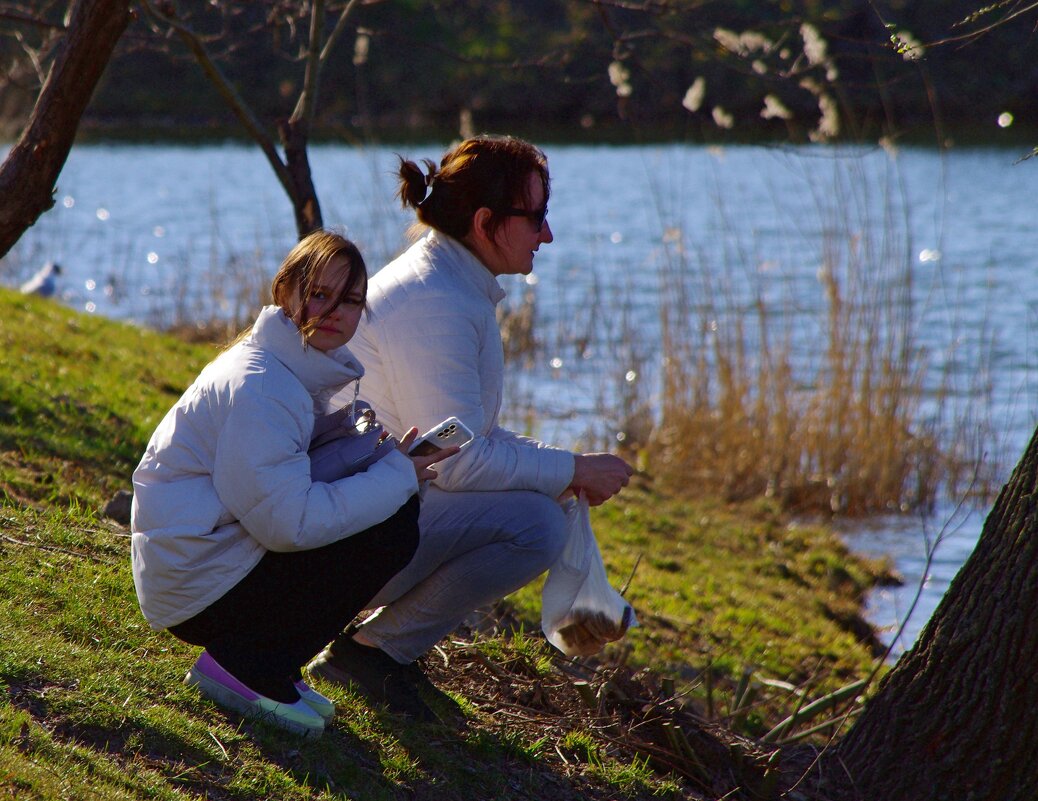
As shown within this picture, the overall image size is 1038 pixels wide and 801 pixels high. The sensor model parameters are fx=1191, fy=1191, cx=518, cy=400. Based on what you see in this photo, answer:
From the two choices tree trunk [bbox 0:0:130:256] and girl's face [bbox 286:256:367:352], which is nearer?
girl's face [bbox 286:256:367:352]

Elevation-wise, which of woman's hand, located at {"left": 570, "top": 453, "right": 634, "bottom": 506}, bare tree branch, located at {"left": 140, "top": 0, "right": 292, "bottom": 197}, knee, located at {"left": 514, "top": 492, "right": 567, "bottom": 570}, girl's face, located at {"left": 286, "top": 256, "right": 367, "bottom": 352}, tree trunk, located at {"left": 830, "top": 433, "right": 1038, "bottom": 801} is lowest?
tree trunk, located at {"left": 830, "top": 433, "right": 1038, "bottom": 801}

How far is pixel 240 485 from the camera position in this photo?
260 cm

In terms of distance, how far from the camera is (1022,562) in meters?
3.27

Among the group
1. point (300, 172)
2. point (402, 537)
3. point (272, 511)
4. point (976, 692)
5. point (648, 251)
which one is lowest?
point (976, 692)

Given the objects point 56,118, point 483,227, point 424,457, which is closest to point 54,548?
point 56,118

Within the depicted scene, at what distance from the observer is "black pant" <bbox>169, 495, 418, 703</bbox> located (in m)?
2.75

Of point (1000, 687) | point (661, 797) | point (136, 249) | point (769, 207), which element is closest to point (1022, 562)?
point (1000, 687)

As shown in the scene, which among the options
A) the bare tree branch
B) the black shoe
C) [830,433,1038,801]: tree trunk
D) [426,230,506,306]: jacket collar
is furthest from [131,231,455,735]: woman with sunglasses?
the bare tree branch

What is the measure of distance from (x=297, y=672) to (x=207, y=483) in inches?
21.4

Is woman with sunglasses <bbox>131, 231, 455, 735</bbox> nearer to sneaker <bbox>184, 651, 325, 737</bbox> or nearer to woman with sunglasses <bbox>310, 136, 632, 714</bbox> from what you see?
sneaker <bbox>184, 651, 325, 737</bbox>

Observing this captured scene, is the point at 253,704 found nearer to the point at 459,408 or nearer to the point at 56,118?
the point at 459,408

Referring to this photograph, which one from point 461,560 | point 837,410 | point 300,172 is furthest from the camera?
point 837,410

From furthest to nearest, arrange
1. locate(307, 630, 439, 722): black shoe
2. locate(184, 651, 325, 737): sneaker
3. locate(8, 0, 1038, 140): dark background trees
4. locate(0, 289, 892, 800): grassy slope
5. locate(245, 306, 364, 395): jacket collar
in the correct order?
1. locate(8, 0, 1038, 140): dark background trees
2. locate(307, 630, 439, 722): black shoe
3. locate(184, 651, 325, 737): sneaker
4. locate(245, 306, 364, 395): jacket collar
5. locate(0, 289, 892, 800): grassy slope

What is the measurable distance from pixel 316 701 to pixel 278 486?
62 cm
